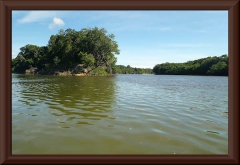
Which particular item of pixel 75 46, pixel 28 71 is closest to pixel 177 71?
pixel 75 46

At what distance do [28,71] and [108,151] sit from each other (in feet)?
235

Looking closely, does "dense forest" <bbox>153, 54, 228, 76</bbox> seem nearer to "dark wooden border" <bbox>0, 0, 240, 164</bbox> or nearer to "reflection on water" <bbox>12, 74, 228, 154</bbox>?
"reflection on water" <bbox>12, 74, 228, 154</bbox>

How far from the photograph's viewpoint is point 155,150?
3910 mm

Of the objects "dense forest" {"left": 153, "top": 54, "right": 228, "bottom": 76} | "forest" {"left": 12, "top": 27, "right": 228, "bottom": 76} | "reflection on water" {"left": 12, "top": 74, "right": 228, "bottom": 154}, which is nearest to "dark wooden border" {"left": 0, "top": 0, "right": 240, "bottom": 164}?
"reflection on water" {"left": 12, "top": 74, "right": 228, "bottom": 154}

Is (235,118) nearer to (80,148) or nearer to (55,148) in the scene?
(80,148)

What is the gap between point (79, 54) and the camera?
196 ft

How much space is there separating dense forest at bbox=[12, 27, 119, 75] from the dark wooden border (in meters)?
55.5

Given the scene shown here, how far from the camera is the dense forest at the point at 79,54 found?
194 ft
